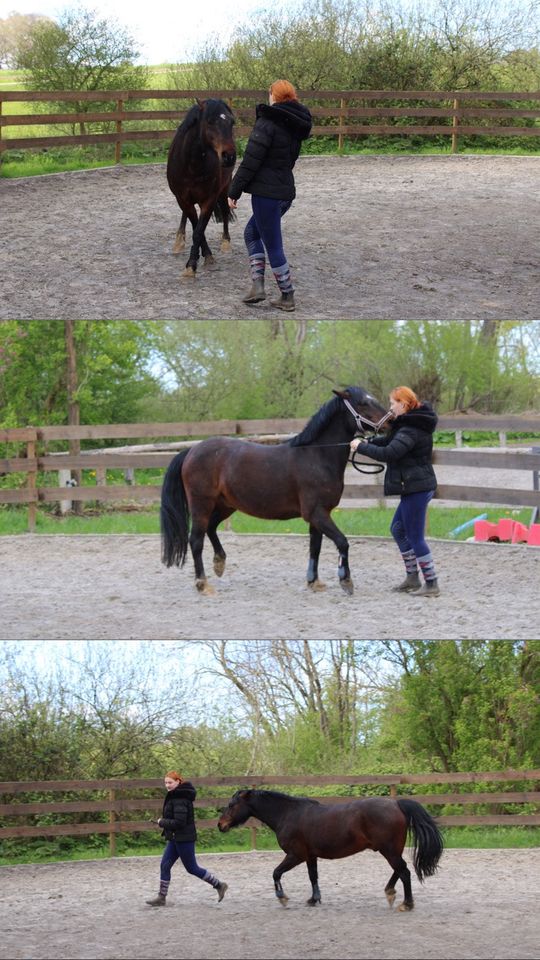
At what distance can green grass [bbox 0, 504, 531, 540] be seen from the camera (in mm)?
9703

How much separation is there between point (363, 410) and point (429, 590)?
4.49ft

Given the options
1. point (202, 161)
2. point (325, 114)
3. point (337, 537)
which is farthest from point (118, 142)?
point (337, 537)

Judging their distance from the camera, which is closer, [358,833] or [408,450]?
[358,833]

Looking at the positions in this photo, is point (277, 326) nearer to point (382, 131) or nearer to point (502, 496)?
point (382, 131)

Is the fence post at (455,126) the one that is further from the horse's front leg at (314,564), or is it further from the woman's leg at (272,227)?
the horse's front leg at (314,564)

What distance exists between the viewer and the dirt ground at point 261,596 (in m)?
6.79

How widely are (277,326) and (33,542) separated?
5903 mm

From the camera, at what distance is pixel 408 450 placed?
6.88 meters

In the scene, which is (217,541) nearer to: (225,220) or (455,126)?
(225,220)

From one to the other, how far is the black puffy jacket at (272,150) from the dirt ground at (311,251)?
32.4 inches

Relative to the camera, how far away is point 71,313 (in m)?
7.24

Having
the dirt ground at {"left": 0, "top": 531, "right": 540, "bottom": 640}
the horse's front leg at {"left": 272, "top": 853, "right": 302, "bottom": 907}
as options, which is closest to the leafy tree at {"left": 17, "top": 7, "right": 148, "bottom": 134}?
the dirt ground at {"left": 0, "top": 531, "right": 540, "bottom": 640}

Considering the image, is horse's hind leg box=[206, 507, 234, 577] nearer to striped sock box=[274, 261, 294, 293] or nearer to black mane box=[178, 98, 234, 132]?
striped sock box=[274, 261, 294, 293]

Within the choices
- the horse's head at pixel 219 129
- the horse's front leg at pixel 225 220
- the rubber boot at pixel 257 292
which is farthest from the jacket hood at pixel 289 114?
the horse's front leg at pixel 225 220
